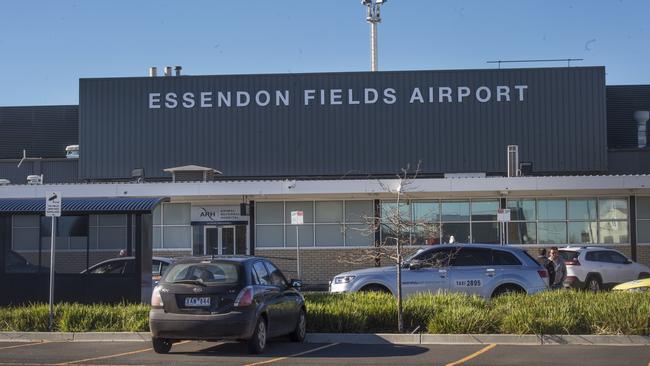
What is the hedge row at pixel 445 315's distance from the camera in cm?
1328

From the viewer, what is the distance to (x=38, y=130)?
4650 centimetres

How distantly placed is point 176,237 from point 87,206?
15021 millimetres

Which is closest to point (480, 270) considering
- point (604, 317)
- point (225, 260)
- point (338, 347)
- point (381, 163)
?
point (604, 317)

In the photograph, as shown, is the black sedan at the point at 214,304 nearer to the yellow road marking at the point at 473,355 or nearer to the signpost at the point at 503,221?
the yellow road marking at the point at 473,355

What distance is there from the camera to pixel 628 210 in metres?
31.4

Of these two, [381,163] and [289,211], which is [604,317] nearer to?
[289,211]

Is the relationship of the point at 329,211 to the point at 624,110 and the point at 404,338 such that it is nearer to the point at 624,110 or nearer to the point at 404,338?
the point at 404,338

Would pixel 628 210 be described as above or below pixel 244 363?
above

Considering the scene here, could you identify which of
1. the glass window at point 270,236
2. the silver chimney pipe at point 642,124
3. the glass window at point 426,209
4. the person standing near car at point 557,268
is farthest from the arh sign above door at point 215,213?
the silver chimney pipe at point 642,124

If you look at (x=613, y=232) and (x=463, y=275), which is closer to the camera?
(x=463, y=275)

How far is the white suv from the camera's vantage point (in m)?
23.8

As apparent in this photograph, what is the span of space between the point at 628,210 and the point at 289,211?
1317 centimetres

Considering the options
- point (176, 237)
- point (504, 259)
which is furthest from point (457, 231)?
point (504, 259)

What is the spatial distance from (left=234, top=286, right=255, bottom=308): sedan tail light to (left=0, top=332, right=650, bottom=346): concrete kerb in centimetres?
247
